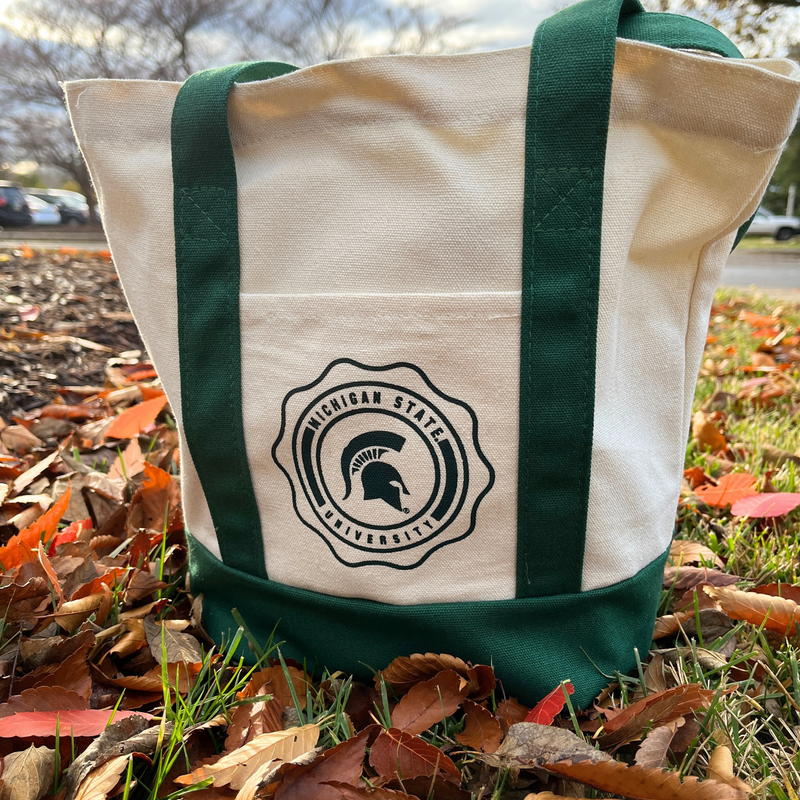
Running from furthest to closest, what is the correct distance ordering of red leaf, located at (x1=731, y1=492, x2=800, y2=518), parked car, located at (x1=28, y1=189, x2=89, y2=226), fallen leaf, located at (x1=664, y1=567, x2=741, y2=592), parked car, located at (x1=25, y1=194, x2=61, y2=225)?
parked car, located at (x1=28, y1=189, x2=89, y2=226) → parked car, located at (x1=25, y1=194, x2=61, y2=225) → red leaf, located at (x1=731, y1=492, x2=800, y2=518) → fallen leaf, located at (x1=664, y1=567, x2=741, y2=592)

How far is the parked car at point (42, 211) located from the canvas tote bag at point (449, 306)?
18.5 m

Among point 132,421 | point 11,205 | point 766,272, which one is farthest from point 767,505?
point 11,205

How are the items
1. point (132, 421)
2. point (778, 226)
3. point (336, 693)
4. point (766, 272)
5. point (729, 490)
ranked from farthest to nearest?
point (778, 226) → point (766, 272) → point (132, 421) → point (729, 490) → point (336, 693)

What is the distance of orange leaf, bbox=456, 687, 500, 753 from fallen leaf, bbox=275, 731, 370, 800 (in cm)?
12

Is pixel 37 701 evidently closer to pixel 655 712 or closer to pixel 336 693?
pixel 336 693

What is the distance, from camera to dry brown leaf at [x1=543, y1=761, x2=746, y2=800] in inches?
22.9

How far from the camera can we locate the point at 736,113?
2.11 ft

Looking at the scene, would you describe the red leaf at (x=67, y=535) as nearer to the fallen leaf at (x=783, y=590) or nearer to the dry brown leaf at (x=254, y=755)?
the dry brown leaf at (x=254, y=755)

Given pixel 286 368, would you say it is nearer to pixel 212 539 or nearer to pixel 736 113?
pixel 212 539

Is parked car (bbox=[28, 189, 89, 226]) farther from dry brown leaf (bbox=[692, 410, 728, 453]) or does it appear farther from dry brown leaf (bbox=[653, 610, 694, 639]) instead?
dry brown leaf (bbox=[653, 610, 694, 639])

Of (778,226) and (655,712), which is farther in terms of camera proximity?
(778,226)

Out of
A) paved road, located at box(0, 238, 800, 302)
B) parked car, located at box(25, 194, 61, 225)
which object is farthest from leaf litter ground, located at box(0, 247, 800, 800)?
parked car, located at box(25, 194, 61, 225)

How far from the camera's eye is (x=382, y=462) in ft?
2.46

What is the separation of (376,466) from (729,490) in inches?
29.9
